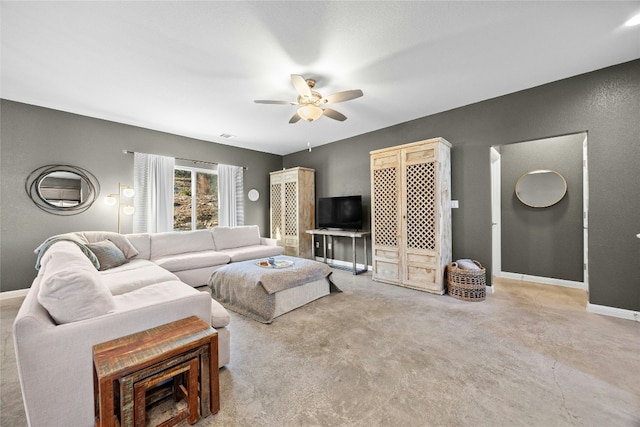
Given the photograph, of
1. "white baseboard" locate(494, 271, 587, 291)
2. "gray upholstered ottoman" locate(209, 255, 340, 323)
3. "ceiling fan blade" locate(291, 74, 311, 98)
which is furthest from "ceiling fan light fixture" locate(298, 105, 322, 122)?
"white baseboard" locate(494, 271, 587, 291)

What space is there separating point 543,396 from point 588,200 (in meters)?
2.45

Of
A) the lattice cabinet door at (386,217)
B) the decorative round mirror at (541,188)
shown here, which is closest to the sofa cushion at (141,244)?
the lattice cabinet door at (386,217)

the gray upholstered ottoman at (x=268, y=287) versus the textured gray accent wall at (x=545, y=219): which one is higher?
the textured gray accent wall at (x=545, y=219)

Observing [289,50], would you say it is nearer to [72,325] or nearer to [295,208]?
[72,325]

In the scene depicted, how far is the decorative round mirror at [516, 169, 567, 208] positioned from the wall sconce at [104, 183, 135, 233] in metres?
6.41

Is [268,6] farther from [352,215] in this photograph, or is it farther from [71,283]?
[352,215]

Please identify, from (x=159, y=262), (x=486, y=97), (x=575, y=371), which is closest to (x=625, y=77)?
(x=486, y=97)

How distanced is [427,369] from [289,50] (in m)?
2.95

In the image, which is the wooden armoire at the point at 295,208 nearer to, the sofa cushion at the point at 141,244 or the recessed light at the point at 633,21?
the sofa cushion at the point at 141,244

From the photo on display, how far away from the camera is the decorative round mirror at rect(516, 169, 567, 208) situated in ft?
12.3

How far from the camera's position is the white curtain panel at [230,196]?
544cm

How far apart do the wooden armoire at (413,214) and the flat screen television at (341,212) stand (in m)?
0.48

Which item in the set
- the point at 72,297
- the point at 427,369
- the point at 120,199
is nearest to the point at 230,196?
the point at 120,199

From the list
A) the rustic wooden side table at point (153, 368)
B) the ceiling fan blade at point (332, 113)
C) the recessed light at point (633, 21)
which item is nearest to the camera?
the rustic wooden side table at point (153, 368)
